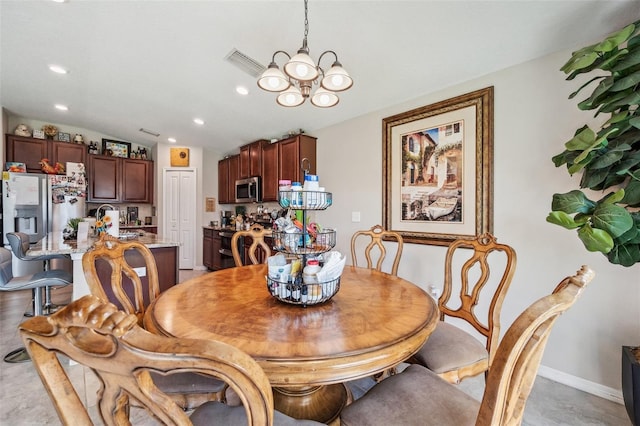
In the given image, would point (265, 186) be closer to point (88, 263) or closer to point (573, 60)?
point (88, 263)

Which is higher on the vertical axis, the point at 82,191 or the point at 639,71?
the point at 639,71

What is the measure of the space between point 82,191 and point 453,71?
5822 millimetres

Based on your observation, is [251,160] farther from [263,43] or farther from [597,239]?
[597,239]

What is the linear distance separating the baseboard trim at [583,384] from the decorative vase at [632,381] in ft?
1.00

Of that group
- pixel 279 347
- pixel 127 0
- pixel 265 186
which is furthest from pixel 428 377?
pixel 265 186

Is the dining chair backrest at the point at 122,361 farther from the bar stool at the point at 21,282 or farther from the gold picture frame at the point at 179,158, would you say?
the gold picture frame at the point at 179,158

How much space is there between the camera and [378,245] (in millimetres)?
2424

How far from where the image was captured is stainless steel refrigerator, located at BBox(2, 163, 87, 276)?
4.09 meters

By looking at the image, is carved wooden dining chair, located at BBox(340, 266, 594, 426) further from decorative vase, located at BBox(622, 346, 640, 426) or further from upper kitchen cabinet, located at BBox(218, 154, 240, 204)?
upper kitchen cabinet, located at BBox(218, 154, 240, 204)

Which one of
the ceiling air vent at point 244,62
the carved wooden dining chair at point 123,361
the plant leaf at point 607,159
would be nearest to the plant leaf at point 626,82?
the plant leaf at point 607,159

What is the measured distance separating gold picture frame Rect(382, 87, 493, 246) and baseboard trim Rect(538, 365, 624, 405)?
1127 millimetres

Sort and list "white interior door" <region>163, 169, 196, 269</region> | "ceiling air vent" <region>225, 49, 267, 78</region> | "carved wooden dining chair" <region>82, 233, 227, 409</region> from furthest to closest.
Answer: "white interior door" <region>163, 169, 196, 269</region>
"ceiling air vent" <region>225, 49, 267, 78</region>
"carved wooden dining chair" <region>82, 233, 227, 409</region>

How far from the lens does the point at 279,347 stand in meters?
0.85

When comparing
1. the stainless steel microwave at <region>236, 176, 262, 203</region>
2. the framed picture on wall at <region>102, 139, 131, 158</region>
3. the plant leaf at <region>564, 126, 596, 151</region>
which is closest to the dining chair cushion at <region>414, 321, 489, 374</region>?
the plant leaf at <region>564, 126, 596, 151</region>
